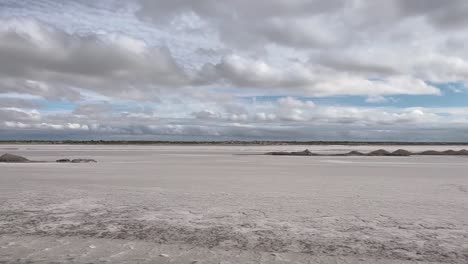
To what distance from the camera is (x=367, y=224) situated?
326 inches

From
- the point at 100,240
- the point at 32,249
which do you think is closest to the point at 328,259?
the point at 100,240

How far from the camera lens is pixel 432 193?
12594 mm

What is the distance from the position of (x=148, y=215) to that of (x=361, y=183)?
8.90 meters

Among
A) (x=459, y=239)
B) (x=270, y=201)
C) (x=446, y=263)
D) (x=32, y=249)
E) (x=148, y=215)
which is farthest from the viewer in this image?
(x=270, y=201)

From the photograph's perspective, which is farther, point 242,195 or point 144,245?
point 242,195

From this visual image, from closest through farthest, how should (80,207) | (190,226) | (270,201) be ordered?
(190,226) < (80,207) < (270,201)

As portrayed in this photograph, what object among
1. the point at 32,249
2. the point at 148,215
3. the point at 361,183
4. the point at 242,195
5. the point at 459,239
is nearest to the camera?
the point at 32,249

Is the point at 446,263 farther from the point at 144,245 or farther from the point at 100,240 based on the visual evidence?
the point at 100,240

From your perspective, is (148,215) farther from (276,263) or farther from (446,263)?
(446,263)

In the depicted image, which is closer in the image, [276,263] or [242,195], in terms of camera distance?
[276,263]

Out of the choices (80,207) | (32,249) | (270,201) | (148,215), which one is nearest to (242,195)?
(270,201)

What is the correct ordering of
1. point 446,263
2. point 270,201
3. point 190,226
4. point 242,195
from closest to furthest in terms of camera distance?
Result: 1. point 446,263
2. point 190,226
3. point 270,201
4. point 242,195

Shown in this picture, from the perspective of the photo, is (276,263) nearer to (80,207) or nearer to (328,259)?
(328,259)

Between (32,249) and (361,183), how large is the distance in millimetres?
11769
